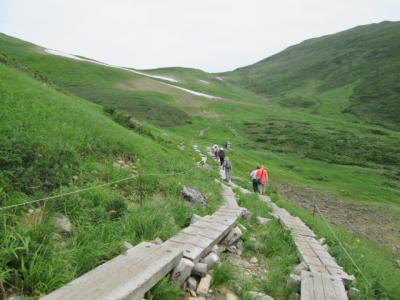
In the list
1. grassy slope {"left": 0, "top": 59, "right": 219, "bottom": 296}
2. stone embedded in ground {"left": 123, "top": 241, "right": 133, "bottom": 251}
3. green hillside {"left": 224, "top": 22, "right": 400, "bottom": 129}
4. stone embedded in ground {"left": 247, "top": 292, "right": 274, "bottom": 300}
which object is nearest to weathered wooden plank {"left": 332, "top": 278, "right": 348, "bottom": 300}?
stone embedded in ground {"left": 247, "top": 292, "right": 274, "bottom": 300}

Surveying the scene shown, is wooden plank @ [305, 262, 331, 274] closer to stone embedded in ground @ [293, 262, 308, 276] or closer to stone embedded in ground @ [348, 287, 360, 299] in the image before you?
stone embedded in ground @ [293, 262, 308, 276]

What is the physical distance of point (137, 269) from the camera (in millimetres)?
5113

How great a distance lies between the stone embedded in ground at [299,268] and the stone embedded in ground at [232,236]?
1.60 meters

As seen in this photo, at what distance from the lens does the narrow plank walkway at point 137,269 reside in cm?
432

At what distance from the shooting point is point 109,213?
7523 millimetres

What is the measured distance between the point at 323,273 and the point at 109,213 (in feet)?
16.4

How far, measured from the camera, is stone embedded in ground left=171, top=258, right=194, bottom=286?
5664 millimetres

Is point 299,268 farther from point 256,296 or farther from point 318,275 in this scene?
point 256,296

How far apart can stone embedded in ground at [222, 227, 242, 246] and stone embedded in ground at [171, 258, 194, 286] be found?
104 inches

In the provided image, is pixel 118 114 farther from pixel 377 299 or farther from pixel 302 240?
pixel 377 299

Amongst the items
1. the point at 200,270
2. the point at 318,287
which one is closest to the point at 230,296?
the point at 200,270

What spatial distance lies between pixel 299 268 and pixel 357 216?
80.8 ft

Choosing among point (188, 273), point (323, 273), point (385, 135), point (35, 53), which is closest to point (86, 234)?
point (188, 273)

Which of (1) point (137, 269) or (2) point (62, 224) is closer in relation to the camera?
(1) point (137, 269)
